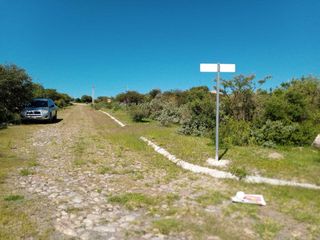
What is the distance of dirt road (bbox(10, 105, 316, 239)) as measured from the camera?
360 centimetres

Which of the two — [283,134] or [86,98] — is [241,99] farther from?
[86,98]

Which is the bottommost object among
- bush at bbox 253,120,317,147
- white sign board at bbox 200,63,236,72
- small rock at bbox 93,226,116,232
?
small rock at bbox 93,226,116,232

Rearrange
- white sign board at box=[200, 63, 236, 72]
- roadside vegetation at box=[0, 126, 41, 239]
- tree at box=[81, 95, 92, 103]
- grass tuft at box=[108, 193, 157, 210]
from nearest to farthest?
roadside vegetation at box=[0, 126, 41, 239], grass tuft at box=[108, 193, 157, 210], white sign board at box=[200, 63, 236, 72], tree at box=[81, 95, 92, 103]

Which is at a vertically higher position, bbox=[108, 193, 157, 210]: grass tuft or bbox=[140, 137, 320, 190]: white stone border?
bbox=[140, 137, 320, 190]: white stone border

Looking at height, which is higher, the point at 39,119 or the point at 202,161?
the point at 39,119

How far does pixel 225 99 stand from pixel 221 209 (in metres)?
8.46

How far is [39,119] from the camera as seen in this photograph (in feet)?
58.1

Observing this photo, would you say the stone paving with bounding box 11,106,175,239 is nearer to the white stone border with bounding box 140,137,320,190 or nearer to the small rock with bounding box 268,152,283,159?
the white stone border with bounding box 140,137,320,190

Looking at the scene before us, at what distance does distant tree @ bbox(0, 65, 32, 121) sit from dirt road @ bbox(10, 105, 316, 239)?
10715 mm

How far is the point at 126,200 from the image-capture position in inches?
184

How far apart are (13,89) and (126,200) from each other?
1590cm

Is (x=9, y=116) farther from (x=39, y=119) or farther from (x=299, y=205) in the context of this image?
(x=299, y=205)

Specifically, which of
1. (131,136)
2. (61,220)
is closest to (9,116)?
(131,136)

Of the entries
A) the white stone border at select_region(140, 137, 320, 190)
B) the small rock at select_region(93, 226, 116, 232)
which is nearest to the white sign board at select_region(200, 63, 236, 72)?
the white stone border at select_region(140, 137, 320, 190)
